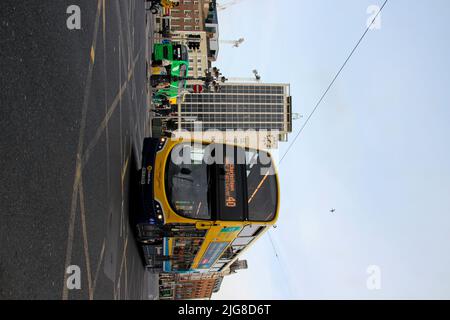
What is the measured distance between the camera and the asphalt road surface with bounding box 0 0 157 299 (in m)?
3.85

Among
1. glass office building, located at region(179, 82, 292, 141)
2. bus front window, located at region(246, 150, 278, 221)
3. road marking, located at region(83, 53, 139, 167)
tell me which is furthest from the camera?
glass office building, located at region(179, 82, 292, 141)

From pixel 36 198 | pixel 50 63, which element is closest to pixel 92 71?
pixel 50 63

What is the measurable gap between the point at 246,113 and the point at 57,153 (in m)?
109

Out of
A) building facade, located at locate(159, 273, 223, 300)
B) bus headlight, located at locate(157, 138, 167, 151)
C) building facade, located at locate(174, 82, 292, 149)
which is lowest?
building facade, located at locate(159, 273, 223, 300)

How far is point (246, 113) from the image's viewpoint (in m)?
113

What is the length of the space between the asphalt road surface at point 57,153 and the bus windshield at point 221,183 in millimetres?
2039

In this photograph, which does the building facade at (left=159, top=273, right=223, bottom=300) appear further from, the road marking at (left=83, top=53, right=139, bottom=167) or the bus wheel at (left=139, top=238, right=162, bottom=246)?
the road marking at (left=83, top=53, right=139, bottom=167)

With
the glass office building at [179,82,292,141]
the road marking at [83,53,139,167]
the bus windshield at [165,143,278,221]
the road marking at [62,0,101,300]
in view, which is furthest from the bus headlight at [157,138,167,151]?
the glass office building at [179,82,292,141]

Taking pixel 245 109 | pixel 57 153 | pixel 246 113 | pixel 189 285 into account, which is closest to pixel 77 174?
pixel 57 153

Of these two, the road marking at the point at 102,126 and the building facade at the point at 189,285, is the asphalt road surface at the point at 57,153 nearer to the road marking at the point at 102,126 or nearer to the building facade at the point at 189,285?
the road marking at the point at 102,126

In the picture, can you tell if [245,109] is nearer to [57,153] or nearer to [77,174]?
[77,174]

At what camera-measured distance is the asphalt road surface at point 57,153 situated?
3.85m

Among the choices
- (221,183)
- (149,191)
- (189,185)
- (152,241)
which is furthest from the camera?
(152,241)

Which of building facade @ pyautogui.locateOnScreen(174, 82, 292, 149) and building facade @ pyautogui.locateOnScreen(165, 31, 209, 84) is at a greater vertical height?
building facade @ pyautogui.locateOnScreen(165, 31, 209, 84)
